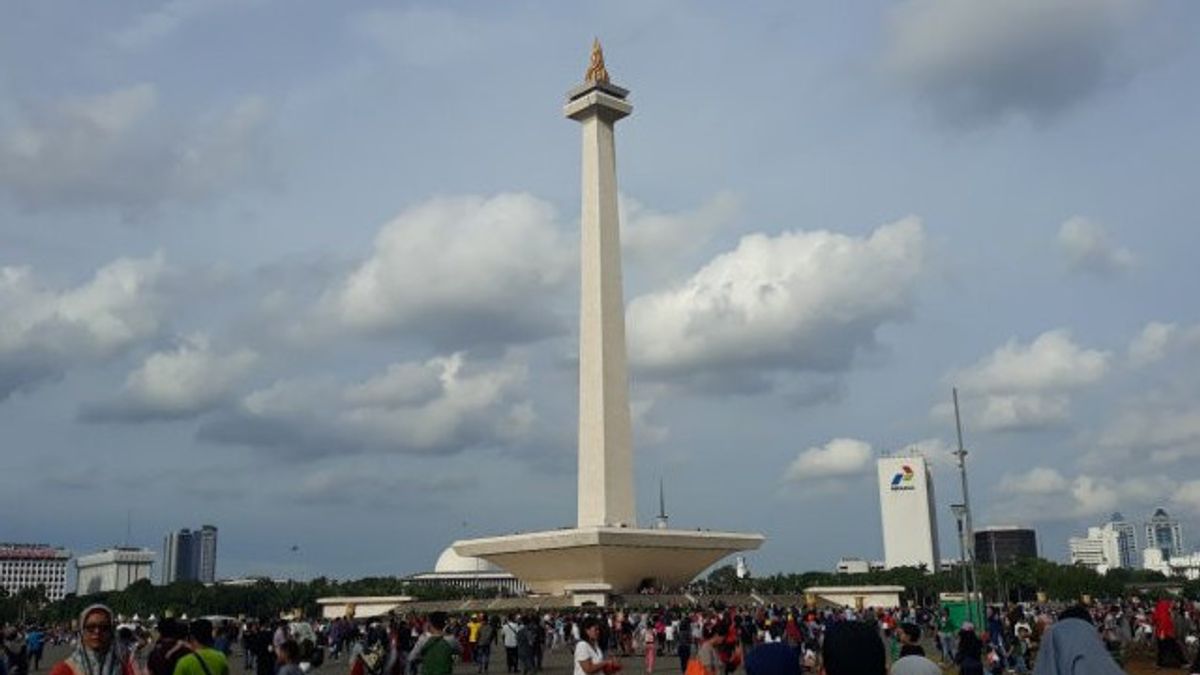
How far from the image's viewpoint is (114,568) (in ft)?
594

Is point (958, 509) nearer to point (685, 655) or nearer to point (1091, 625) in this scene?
point (685, 655)

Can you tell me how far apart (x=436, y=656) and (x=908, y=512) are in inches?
6472

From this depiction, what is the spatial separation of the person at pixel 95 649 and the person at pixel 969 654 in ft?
33.4

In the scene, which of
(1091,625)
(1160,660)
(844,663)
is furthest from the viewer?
(1160,660)

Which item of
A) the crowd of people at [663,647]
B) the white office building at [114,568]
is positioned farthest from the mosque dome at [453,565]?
the crowd of people at [663,647]

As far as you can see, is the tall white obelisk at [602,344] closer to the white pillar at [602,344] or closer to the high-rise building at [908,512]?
the white pillar at [602,344]

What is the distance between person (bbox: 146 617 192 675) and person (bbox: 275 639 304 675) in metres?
0.76

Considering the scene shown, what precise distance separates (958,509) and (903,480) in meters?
144

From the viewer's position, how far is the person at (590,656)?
9594 mm

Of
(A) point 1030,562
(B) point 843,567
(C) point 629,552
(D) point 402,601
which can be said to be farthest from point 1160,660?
(B) point 843,567

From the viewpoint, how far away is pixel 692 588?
2293 inches

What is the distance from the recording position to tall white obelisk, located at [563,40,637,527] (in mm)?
57000

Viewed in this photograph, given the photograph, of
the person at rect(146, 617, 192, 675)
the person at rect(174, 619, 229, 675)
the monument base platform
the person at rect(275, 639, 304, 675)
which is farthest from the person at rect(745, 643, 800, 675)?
the monument base platform

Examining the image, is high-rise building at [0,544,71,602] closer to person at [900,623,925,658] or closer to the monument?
the monument
